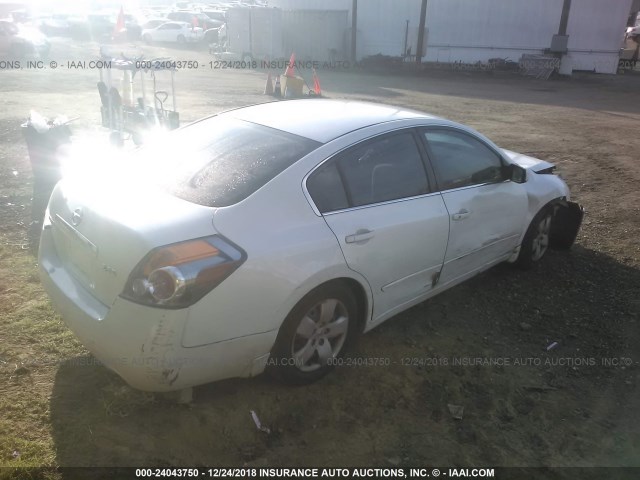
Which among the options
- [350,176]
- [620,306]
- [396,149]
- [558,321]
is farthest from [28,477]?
[620,306]

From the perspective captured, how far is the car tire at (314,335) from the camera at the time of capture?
2969mm

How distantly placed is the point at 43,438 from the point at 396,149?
2631 mm

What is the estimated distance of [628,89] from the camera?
69.8 feet

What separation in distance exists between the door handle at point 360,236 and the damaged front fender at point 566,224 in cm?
280

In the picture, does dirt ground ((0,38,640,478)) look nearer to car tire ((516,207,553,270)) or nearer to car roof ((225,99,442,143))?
car tire ((516,207,553,270))

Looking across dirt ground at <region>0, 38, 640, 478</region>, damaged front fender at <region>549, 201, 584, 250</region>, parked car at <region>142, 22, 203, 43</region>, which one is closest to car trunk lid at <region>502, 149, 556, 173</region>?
damaged front fender at <region>549, 201, 584, 250</region>

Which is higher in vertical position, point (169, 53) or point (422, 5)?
point (422, 5)

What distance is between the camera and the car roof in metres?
3.40

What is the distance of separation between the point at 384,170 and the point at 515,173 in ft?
4.73

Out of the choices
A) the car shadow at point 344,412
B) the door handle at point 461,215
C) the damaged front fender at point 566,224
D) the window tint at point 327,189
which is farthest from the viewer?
the damaged front fender at point 566,224

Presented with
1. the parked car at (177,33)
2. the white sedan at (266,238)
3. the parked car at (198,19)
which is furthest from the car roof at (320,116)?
the parked car at (198,19)

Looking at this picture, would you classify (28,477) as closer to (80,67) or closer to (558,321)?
(558,321)

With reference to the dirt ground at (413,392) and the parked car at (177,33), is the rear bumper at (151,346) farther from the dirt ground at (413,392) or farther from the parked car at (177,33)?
the parked car at (177,33)

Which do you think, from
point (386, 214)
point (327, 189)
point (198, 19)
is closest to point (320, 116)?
point (327, 189)
